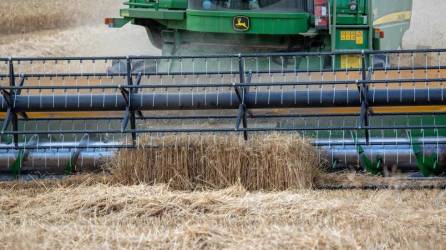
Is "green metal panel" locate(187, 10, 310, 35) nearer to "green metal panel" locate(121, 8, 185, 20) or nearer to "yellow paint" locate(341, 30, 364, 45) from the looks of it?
"yellow paint" locate(341, 30, 364, 45)

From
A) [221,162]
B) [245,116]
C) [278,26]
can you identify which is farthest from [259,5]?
[221,162]

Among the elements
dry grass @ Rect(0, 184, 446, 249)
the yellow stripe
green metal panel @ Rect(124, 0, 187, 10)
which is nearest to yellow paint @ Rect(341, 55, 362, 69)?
the yellow stripe

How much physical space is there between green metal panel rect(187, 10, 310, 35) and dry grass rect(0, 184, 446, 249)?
11.7 feet

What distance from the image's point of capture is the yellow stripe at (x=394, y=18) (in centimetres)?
1020

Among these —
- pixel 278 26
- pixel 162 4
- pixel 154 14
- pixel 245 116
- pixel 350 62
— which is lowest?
pixel 245 116

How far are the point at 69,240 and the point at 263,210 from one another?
1312mm

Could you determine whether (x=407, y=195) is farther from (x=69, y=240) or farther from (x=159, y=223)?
(x=69, y=240)

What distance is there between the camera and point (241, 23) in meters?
9.65

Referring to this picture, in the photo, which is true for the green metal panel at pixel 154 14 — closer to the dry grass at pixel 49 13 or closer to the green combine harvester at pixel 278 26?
the green combine harvester at pixel 278 26

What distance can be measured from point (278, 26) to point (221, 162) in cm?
348

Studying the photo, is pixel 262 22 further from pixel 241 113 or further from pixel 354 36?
pixel 241 113

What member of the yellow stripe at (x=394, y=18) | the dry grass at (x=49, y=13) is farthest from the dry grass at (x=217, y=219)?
the dry grass at (x=49, y=13)

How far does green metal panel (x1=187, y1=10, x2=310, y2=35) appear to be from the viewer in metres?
9.58

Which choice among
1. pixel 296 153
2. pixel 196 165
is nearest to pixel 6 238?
pixel 196 165
